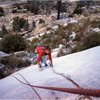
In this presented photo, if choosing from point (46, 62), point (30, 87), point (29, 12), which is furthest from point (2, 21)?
point (30, 87)

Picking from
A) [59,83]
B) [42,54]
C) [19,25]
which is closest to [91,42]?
[42,54]

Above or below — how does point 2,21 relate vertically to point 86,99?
below

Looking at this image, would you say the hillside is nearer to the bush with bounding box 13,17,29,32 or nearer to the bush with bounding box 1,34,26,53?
the bush with bounding box 1,34,26,53

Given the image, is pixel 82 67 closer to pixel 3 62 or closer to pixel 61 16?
pixel 3 62

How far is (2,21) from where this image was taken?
4634 centimetres

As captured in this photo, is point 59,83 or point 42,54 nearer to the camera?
point 59,83

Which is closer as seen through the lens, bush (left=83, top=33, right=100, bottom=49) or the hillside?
the hillside

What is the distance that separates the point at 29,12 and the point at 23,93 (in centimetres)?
4246

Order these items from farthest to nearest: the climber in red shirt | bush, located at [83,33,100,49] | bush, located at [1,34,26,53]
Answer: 1. bush, located at [1,34,26,53]
2. bush, located at [83,33,100,49]
3. the climber in red shirt

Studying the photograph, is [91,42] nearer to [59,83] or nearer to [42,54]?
[42,54]

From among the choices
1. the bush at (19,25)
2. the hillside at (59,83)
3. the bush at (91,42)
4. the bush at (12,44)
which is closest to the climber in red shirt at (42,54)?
the hillside at (59,83)

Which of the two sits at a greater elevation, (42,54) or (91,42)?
(42,54)

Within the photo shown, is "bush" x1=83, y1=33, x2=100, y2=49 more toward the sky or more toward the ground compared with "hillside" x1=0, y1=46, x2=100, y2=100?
more toward the ground

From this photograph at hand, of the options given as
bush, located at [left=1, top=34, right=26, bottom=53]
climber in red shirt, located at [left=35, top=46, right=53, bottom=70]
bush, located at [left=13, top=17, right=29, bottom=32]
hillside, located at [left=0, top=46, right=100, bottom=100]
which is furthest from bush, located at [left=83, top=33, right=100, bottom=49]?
bush, located at [left=13, top=17, right=29, bottom=32]
